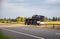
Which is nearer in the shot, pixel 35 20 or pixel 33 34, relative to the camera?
pixel 33 34

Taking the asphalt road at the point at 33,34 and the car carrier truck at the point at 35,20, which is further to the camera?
the car carrier truck at the point at 35,20

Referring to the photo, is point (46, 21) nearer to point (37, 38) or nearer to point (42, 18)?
point (42, 18)

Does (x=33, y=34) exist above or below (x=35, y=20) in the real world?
below

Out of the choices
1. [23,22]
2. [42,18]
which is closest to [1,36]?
[42,18]

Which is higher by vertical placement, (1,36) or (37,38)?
(1,36)

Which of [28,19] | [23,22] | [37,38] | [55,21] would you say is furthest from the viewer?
[23,22]

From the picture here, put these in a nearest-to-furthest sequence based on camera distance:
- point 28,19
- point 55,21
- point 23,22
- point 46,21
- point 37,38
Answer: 1. point 37,38
2. point 55,21
3. point 46,21
4. point 28,19
5. point 23,22

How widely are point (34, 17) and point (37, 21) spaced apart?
2.86 metres

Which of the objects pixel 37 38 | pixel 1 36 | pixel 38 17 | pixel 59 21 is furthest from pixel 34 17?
pixel 1 36

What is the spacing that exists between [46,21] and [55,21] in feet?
10.4

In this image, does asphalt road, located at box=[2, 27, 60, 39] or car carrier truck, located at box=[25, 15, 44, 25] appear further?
car carrier truck, located at box=[25, 15, 44, 25]

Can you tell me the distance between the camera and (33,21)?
45812 mm

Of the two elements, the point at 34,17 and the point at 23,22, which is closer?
the point at 34,17

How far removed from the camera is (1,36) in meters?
6.05
